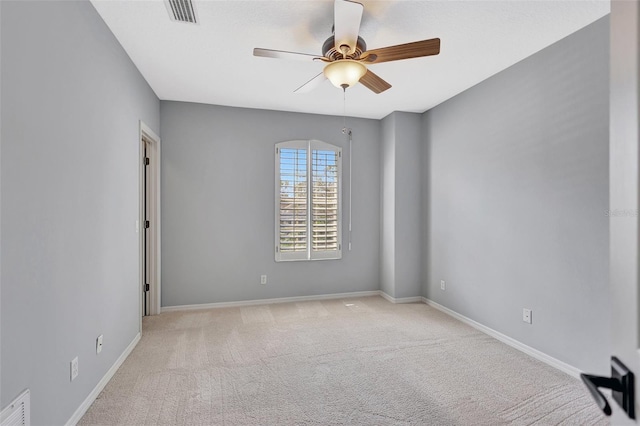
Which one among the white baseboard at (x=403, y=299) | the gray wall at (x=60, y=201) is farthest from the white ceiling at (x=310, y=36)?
the white baseboard at (x=403, y=299)

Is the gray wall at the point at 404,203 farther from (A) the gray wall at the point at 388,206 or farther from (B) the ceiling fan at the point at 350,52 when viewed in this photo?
(B) the ceiling fan at the point at 350,52

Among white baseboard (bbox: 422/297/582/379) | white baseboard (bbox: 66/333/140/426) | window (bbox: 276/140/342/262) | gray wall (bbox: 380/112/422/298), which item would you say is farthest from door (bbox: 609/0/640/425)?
window (bbox: 276/140/342/262)

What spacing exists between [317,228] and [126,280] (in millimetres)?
2498

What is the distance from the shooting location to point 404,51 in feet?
7.09

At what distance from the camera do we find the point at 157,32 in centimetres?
255

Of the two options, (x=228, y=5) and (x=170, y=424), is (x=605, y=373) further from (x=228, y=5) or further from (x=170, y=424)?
(x=228, y=5)

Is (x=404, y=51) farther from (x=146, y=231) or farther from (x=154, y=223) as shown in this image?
(x=146, y=231)

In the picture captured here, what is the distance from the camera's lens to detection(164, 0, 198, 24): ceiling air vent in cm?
216

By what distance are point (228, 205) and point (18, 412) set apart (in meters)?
3.09

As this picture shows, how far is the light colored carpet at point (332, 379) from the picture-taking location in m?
2.13

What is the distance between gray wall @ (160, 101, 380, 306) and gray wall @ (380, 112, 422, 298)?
578mm

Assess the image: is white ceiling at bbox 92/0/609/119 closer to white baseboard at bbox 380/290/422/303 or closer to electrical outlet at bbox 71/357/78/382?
electrical outlet at bbox 71/357/78/382

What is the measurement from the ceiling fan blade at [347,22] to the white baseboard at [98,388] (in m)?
2.85

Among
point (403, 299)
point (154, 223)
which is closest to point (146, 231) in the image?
point (154, 223)
